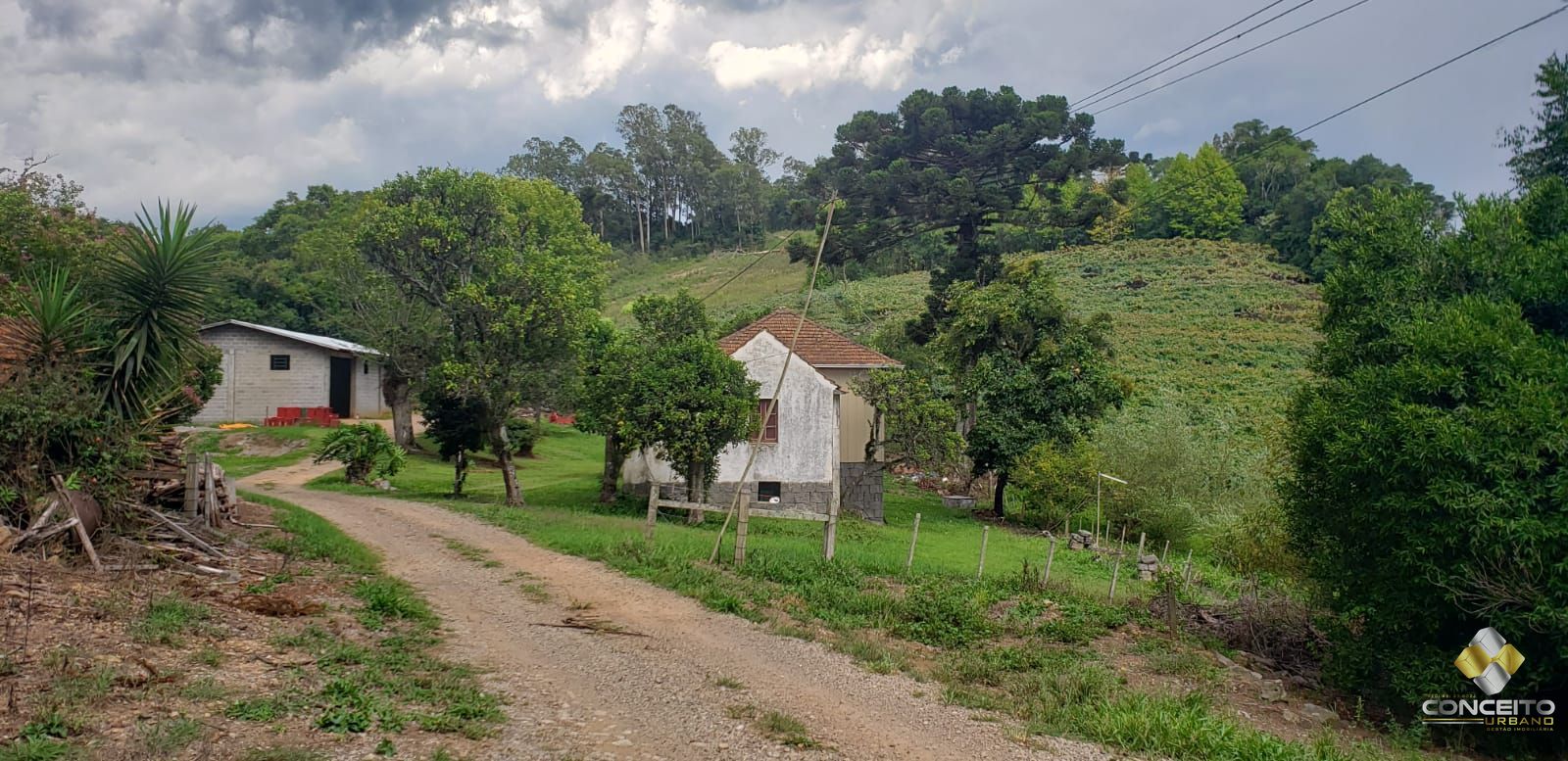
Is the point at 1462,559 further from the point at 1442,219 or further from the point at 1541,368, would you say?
the point at 1442,219

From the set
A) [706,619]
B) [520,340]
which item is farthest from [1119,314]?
[706,619]

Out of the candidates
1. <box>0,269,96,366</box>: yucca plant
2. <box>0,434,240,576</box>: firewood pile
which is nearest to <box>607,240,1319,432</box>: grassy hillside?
<box>0,434,240,576</box>: firewood pile

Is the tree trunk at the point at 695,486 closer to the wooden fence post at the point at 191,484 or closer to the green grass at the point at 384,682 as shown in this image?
the wooden fence post at the point at 191,484

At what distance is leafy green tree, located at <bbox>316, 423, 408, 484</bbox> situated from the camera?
28.5 m

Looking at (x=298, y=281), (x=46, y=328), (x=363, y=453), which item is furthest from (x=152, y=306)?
(x=298, y=281)

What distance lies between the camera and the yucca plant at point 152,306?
41.1 ft

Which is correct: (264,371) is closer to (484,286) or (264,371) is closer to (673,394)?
(484,286)

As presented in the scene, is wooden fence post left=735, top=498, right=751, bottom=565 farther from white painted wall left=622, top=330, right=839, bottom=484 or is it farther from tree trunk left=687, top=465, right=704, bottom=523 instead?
white painted wall left=622, top=330, right=839, bottom=484

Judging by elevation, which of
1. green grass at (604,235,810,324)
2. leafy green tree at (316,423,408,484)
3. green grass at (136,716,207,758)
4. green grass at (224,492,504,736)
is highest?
green grass at (604,235,810,324)

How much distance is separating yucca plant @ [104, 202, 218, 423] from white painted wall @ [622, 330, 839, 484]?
44.3ft

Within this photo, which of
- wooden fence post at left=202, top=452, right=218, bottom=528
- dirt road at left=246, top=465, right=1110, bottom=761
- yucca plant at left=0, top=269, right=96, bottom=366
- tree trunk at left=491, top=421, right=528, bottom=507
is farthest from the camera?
tree trunk at left=491, top=421, right=528, bottom=507

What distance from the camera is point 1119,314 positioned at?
6962cm
